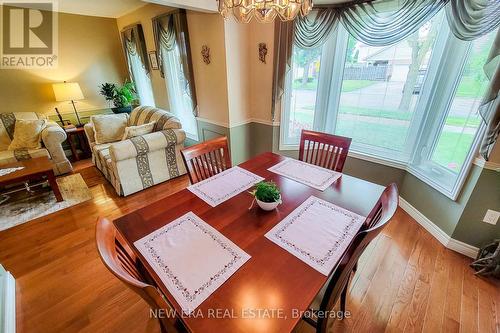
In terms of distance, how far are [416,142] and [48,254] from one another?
356 cm

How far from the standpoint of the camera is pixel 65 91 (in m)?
3.42

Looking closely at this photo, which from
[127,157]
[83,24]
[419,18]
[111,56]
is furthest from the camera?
[111,56]

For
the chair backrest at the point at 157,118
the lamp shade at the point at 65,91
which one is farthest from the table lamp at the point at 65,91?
the chair backrest at the point at 157,118

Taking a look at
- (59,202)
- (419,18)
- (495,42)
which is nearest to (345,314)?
(495,42)

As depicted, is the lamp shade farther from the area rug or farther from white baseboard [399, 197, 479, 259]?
white baseboard [399, 197, 479, 259]

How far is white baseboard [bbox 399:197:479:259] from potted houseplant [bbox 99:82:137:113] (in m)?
4.73

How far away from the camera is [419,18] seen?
5.75 feet

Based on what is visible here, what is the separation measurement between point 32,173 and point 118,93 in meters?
2.25

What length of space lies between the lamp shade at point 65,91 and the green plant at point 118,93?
19.3 inches

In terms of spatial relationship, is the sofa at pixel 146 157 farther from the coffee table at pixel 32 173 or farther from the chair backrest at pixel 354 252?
the chair backrest at pixel 354 252

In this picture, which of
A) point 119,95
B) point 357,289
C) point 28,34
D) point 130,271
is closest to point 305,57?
point 357,289

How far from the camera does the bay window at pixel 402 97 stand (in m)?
1.76

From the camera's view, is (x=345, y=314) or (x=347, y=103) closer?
(x=345, y=314)

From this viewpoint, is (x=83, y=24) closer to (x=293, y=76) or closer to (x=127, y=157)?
(x=127, y=157)
